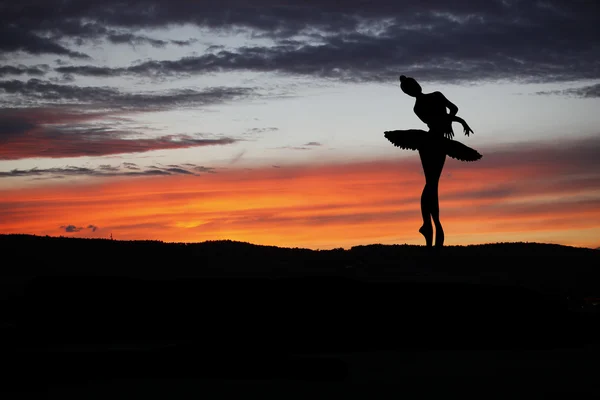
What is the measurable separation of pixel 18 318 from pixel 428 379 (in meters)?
6.57

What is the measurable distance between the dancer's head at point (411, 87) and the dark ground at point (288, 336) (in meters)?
5.05

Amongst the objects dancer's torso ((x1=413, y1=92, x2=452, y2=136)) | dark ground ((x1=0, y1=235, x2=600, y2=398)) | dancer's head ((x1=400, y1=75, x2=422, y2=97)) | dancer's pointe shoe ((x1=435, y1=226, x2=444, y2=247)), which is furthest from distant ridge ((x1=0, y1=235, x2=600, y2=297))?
dancer's head ((x1=400, y1=75, x2=422, y2=97))

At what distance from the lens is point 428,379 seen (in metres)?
8.12

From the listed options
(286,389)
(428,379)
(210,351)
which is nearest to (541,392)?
(428,379)

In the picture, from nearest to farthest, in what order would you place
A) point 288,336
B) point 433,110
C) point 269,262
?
point 288,336 → point 269,262 → point 433,110

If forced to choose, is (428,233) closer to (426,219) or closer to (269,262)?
(426,219)

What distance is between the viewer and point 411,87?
18125 mm

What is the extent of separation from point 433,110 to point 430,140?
773mm

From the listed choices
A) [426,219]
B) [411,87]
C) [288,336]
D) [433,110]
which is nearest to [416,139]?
[433,110]

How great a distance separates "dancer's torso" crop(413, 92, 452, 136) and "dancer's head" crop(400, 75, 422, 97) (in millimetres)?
181

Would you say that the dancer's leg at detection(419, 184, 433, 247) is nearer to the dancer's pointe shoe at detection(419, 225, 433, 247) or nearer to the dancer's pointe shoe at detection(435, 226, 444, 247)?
the dancer's pointe shoe at detection(419, 225, 433, 247)

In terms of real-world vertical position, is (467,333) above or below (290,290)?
below

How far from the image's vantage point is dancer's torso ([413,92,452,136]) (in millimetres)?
18094

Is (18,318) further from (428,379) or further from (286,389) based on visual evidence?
(428,379)
